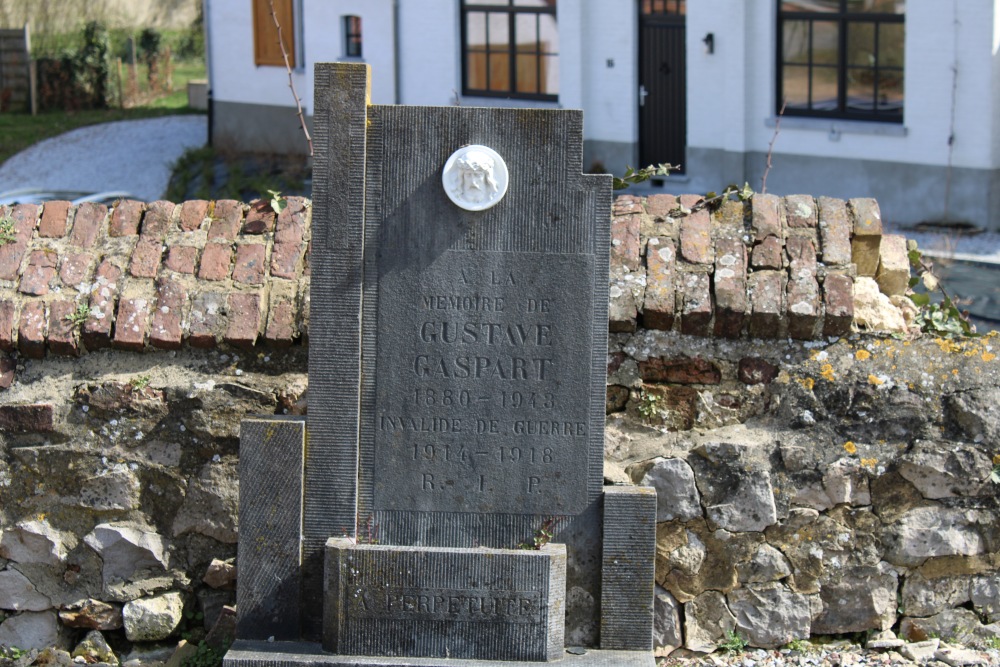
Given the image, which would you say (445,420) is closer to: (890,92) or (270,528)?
(270,528)

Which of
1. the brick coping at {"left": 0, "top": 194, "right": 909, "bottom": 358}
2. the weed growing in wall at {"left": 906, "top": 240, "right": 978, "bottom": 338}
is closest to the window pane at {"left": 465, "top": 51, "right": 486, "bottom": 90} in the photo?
the weed growing in wall at {"left": 906, "top": 240, "right": 978, "bottom": 338}

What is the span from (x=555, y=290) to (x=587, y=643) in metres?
1.27

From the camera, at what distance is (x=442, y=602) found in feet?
15.1

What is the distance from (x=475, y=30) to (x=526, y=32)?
0.74 meters

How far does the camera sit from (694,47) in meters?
15.6

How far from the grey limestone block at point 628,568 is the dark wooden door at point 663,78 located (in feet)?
39.1

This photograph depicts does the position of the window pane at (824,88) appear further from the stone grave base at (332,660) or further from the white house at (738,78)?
the stone grave base at (332,660)

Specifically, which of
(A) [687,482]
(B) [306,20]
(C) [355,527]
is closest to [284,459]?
(C) [355,527]

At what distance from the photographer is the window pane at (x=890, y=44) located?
1459cm

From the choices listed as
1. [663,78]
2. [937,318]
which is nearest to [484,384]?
[937,318]

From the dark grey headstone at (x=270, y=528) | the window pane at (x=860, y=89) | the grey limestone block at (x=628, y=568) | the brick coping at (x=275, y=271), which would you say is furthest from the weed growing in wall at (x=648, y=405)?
the window pane at (x=860, y=89)

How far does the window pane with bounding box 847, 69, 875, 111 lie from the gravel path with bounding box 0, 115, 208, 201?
8705 mm

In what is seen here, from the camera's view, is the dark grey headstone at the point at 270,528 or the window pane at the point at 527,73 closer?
the dark grey headstone at the point at 270,528

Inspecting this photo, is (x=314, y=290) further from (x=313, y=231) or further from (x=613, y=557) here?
(x=613, y=557)
